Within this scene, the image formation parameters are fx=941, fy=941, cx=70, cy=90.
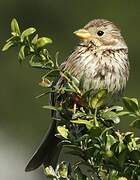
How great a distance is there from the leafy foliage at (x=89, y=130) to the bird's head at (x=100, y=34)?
990mm

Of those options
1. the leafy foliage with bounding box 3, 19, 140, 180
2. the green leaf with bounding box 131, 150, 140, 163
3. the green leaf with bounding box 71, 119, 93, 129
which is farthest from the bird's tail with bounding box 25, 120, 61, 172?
the green leaf with bounding box 131, 150, 140, 163

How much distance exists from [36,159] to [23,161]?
440 cm

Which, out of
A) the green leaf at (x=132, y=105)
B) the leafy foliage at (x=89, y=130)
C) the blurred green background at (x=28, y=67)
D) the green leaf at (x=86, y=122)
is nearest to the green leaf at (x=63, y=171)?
the leafy foliage at (x=89, y=130)

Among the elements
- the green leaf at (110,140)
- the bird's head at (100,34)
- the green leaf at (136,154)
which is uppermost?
the bird's head at (100,34)

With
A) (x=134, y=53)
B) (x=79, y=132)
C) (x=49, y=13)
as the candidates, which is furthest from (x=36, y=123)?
(x=79, y=132)

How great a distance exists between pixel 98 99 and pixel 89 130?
0.32ft

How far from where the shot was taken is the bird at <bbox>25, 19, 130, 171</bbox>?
3242 millimetres

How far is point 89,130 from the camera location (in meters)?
2.19

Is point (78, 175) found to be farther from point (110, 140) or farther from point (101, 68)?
point (101, 68)

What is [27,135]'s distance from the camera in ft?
25.8

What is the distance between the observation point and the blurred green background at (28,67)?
7559 millimetres

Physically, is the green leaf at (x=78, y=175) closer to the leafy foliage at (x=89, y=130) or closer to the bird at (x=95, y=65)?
the leafy foliage at (x=89, y=130)

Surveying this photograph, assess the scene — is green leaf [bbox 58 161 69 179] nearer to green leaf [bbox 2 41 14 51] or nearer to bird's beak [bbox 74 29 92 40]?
green leaf [bbox 2 41 14 51]

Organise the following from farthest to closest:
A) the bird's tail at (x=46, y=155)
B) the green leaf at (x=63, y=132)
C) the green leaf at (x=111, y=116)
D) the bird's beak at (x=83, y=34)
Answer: the bird's beak at (x=83, y=34)
the bird's tail at (x=46, y=155)
the green leaf at (x=63, y=132)
the green leaf at (x=111, y=116)
